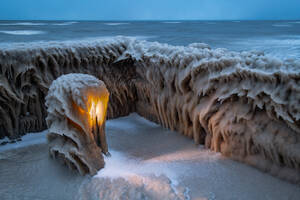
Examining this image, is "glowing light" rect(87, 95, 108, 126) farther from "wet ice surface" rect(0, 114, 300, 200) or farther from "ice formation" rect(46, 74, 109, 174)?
"wet ice surface" rect(0, 114, 300, 200)

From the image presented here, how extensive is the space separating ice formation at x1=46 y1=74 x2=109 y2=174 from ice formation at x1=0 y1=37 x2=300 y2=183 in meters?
0.94

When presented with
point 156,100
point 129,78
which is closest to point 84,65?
point 129,78

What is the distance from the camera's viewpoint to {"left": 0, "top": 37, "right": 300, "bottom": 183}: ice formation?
2.11 m

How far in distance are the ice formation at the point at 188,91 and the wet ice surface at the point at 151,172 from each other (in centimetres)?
15

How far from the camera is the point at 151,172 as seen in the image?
227cm

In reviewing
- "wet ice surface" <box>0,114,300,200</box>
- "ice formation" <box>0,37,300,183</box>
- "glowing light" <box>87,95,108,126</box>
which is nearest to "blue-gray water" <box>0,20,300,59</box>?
"ice formation" <box>0,37,300,183</box>

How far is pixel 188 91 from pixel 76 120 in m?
1.22

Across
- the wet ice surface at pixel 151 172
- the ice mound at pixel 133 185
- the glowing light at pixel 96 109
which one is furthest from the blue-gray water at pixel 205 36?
the glowing light at pixel 96 109

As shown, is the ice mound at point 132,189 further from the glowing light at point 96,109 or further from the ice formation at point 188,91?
the ice formation at point 188,91

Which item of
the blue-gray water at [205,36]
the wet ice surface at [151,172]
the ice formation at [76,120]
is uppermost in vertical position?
the blue-gray water at [205,36]

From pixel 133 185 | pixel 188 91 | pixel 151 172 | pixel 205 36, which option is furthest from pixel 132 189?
pixel 205 36

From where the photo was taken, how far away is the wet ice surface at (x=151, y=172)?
6.70ft

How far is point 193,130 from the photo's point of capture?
2.92 meters

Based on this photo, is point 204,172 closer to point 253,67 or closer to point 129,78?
point 253,67
